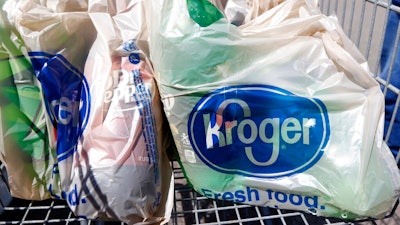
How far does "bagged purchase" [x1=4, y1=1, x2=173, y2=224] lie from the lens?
78cm

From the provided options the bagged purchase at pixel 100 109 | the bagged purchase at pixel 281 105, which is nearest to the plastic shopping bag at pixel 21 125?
the bagged purchase at pixel 100 109

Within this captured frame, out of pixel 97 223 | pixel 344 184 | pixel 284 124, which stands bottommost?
pixel 97 223

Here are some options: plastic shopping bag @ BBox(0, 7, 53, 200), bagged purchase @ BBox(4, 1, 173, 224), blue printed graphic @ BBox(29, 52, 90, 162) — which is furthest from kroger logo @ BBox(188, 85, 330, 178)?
plastic shopping bag @ BBox(0, 7, 53, 200)

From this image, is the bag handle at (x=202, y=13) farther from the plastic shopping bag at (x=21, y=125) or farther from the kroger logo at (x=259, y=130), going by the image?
the plastic shopping bag at (x=21, y=125)

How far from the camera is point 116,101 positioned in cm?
79

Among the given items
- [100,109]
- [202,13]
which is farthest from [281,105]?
[100,109]

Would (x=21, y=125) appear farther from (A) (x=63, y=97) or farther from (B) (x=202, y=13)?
(B) (x=202, y=13)

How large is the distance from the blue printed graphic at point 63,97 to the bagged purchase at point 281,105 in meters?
0.19

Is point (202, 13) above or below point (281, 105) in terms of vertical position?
above

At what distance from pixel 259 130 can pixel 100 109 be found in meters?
0.34

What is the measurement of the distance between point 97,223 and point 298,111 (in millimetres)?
612

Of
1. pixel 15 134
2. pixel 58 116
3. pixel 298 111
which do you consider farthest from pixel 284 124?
pixel 15 134

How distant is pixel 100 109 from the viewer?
2.61 ft

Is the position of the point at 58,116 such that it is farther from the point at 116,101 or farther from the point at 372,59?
the point at 372,59
